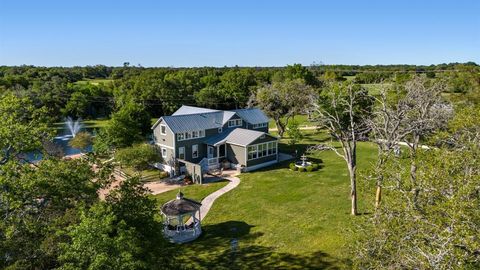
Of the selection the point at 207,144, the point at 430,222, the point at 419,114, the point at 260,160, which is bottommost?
the point at 260,160

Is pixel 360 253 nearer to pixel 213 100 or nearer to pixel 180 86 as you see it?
pixel 213 100

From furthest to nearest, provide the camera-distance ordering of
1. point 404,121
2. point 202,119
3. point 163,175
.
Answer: point 202,119
point 163,175
point 404,121

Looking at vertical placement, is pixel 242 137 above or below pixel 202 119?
below

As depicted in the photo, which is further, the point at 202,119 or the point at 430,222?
the point at 202,119

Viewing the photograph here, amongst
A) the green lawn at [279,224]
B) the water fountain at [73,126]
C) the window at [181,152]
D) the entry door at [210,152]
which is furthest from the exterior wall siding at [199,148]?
the water fountain at [73,126]

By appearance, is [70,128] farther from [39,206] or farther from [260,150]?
[39,206]

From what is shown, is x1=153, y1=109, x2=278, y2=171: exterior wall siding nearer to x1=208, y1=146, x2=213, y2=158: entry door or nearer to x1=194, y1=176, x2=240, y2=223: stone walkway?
x1=208, y1=146, x2=213, y2=158: entry door

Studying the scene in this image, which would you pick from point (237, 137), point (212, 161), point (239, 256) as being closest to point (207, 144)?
point (212, 161)

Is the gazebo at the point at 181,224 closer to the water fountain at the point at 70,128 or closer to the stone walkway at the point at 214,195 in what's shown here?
the stone walkway at the point at 214,195
